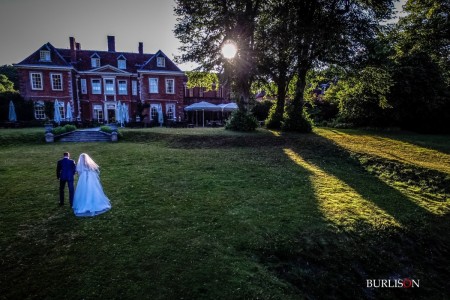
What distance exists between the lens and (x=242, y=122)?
75.0 ft

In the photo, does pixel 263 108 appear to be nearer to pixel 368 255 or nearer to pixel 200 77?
pixel 200 77

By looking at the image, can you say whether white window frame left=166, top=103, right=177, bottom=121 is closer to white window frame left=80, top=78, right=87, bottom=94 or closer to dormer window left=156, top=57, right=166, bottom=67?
dormer window left=156, top=57, right=166, bottom=67

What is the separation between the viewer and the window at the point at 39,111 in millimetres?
32625

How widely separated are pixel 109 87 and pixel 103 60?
4717mm

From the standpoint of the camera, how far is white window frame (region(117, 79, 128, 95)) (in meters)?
37.5

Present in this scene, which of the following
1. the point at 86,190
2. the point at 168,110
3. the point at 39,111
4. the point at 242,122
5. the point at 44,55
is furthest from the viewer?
the point at 168,110

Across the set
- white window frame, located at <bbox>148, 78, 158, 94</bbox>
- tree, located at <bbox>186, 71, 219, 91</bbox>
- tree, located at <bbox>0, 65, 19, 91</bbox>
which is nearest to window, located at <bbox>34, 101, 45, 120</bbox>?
white window frame, located at <bbox>148, 78, 158, 94</bbox>

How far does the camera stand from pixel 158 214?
756cm

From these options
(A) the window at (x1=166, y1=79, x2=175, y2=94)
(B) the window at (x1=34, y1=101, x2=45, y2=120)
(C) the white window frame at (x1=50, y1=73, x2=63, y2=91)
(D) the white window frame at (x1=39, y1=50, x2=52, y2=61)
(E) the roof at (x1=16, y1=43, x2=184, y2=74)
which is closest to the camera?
(B) the window at (x1=34, y1=101, x2=45, y2=120)

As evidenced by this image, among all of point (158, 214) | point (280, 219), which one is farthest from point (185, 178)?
point (280, 219)

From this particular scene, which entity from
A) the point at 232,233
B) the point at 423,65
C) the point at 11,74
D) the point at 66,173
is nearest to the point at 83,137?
the point at 66,173

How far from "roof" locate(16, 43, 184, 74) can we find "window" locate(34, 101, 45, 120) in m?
5.08

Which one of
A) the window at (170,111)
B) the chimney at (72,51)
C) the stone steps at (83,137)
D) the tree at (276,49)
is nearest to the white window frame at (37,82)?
the chimney at (72,51)

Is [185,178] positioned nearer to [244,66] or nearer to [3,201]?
[3,201]
